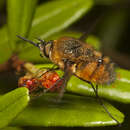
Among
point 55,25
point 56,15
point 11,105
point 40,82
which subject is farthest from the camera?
point 56,15

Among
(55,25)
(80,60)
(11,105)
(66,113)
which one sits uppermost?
(55,25)

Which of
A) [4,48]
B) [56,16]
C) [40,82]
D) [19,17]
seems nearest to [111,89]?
[40,82]

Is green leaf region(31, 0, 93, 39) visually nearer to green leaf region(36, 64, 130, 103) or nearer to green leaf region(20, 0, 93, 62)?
green leaf region(20, 0, 93, 62)

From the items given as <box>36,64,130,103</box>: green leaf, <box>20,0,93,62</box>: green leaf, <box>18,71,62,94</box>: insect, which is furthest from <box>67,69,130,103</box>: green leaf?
<box>20,0,93,62</box>: green leaf

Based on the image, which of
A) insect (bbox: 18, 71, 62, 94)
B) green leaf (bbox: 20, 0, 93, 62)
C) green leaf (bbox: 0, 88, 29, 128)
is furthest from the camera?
green leaf (bbox: 20, 0, 93, 62)

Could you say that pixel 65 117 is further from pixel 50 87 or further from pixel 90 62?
pixel 90 62

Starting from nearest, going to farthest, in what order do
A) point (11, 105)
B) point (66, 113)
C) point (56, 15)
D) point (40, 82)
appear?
point (11, 105) < point (66, 113) < point (40, 82) < point (56, 15)

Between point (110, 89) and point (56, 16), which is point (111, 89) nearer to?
point (110, 89)

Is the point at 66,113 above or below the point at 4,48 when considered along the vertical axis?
below

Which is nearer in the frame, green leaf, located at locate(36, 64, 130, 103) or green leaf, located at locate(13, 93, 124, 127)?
green leaf, located at locate(13, 93, 124, 127)
